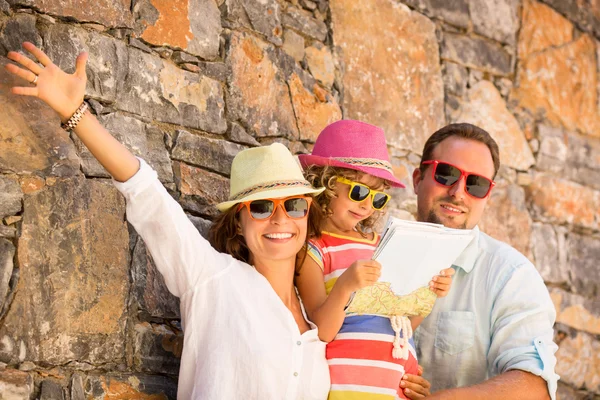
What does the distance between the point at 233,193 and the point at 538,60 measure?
2890 mm

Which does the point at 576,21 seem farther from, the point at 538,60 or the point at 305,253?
the point at 305,253

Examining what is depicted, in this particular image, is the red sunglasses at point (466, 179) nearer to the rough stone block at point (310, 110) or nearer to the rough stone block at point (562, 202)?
the rough stone block at point (310, 110)

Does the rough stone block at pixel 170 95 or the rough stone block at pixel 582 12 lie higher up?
the rough stone block at pixel 582 12

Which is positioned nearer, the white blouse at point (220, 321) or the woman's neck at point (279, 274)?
the white blouse at point (220, 321)

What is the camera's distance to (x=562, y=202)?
5.14 meters

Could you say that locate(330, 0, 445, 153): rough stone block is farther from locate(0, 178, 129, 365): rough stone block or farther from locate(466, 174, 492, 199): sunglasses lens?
locate(0, 178, 129, 365): rough stone block

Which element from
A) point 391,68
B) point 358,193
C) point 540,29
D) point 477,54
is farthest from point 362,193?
point 540,29

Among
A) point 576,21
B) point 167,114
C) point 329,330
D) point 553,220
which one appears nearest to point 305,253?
point 329,330

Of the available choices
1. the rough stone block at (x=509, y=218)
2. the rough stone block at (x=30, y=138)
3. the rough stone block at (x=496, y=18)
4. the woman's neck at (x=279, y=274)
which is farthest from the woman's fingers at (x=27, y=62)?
the rough stone block at (x=496, y=18)

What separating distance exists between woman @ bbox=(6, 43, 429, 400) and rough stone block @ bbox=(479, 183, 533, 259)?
195cm

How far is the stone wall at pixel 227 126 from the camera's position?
2.62 m

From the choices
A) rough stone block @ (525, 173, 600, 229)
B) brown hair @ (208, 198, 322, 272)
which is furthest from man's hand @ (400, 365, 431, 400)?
rough stone block @ (525, 173, 600, 229)

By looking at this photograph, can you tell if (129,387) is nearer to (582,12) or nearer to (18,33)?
(18,33)

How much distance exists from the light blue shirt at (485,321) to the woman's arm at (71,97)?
1.46 meters
